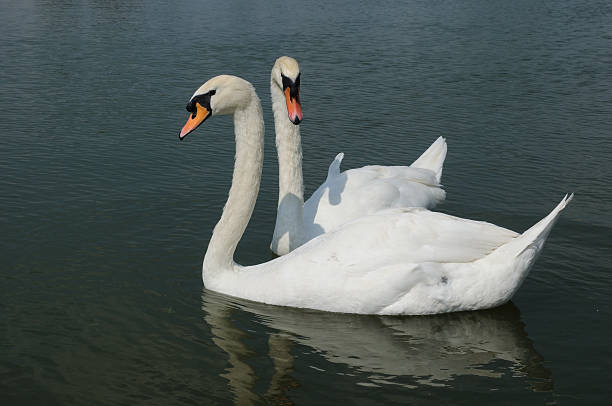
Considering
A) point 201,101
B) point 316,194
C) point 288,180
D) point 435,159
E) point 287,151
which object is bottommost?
point 316,194

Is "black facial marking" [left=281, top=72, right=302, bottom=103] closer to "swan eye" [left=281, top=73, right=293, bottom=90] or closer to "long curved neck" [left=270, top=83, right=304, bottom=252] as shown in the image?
"swan eye" [left=281, top=73, right=293, bottom=90]

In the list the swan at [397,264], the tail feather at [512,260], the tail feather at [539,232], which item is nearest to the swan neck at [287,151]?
the swan at [397,264]

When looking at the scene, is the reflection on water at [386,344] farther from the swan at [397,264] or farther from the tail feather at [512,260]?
the tail feather at [512,260]

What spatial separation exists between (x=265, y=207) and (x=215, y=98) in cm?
274

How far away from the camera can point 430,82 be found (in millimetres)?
15617

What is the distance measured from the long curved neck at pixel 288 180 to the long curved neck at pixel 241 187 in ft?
2.49

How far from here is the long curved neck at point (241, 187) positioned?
6.87 meters

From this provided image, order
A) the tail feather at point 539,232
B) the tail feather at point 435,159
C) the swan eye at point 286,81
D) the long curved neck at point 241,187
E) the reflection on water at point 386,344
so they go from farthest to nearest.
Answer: the tail feather at point 435,159 < the swan eye at point 286,81 < the long curved neck at point 241,187 < the tail feather at point 539,232 < the reflection on water at point 386,344

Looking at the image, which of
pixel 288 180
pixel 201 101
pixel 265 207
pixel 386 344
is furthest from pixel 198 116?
pixel 265 207

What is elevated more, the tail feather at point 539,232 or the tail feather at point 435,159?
the tail feather at point 435,159

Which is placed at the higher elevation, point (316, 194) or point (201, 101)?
point (201, 101)

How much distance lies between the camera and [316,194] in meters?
8.49

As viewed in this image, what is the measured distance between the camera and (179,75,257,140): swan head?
6.60 meters

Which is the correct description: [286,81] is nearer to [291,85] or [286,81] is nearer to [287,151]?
[291,85]
